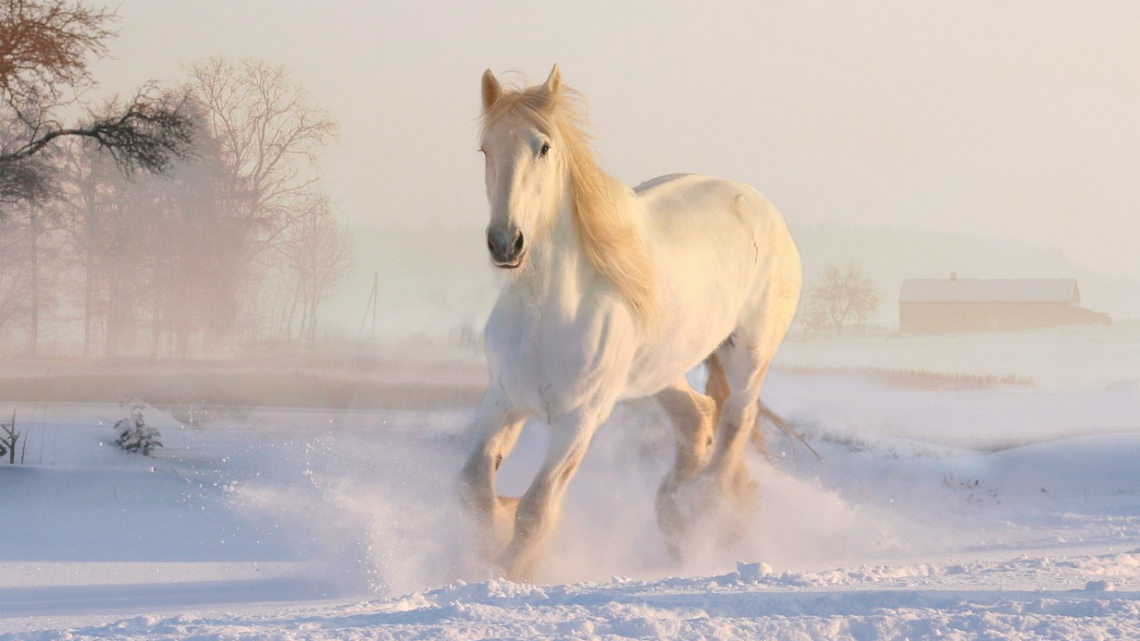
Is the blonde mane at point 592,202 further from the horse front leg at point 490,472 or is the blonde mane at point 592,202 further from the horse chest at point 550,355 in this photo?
the horse front leg at point 490,472

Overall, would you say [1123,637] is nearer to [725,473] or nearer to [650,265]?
[650,265]

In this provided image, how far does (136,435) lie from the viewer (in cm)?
1039

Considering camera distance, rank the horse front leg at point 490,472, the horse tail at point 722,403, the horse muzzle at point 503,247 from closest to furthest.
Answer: the horse muzzle at point 503,247, the horse front leg at point 490,472, the horse tail at point 722,403

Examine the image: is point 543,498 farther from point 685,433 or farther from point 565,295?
point 685,433

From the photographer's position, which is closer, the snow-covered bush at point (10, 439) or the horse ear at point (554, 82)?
the horse ear at point (554, 82)

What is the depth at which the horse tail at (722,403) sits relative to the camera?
730cm

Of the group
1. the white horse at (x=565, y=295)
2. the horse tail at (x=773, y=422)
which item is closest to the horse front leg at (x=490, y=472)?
the white horse at (x=565, y=295)

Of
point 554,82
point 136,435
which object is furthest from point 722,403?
point 136,435

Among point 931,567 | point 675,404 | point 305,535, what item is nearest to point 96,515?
point 305,535

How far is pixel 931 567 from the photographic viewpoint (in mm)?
5672

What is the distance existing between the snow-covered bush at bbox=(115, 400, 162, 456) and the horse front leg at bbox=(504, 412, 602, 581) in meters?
6.27

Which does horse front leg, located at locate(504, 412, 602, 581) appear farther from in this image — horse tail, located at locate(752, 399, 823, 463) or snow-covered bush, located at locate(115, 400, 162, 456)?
snow-covered bush, located at locate(115, 400, 162, 456)

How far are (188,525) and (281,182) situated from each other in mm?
6264

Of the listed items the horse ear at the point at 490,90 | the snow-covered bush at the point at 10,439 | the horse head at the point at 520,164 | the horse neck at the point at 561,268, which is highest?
the horse ear at the point at 490,90
